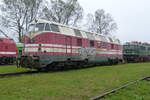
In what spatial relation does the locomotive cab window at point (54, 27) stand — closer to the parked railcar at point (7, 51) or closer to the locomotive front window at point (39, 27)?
the locomotive front window at point (39, 27)

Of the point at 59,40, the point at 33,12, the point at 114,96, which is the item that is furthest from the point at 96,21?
the point at 114,96

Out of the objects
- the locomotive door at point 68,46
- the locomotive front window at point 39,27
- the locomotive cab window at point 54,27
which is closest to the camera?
the locomotive front window at point 39,27

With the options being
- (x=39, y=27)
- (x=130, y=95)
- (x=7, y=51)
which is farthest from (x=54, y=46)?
(x=7, y=51)

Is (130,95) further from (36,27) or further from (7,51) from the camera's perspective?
(7,51)

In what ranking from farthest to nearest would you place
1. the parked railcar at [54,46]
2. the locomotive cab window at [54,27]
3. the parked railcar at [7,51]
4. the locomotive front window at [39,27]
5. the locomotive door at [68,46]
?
the parked railcar at [7,51] → the locomotive door at [68,46] → the locomotive cab window at [54,27] → the locomotive front window at [39,27] → the parked railcar at [54,46]

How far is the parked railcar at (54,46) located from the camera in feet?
36.0

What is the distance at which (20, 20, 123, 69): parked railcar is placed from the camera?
1098 cm

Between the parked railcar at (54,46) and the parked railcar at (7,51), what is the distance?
27.6ft

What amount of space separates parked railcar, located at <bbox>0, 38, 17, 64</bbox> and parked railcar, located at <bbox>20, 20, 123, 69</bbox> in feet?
27.6

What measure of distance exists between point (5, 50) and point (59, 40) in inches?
407

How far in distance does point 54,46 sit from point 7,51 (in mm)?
10472

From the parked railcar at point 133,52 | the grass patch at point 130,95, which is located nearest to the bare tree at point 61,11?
the parked railcar at point 133,52

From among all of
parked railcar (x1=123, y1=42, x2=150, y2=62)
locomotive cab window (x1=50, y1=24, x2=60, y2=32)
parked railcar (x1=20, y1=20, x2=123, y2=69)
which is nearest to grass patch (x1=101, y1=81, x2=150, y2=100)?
parked railcar (x1=20, y1=20, x2=123, y2=69)

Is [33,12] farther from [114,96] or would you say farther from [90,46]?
[114,96]
